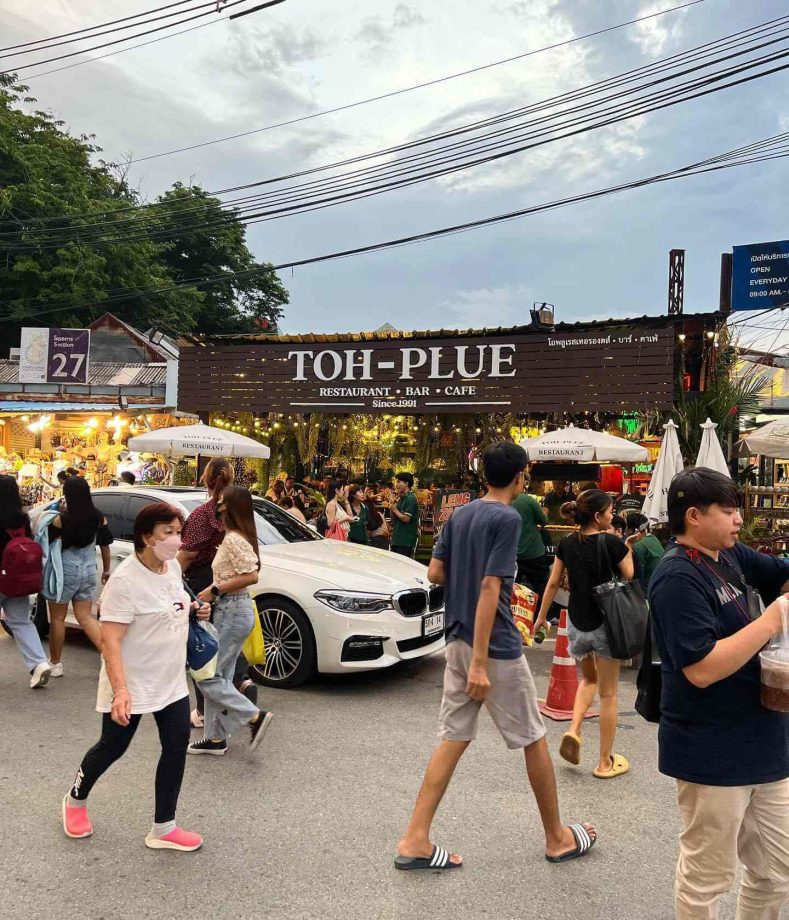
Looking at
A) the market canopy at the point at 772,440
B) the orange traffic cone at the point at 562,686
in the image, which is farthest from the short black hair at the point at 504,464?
the market canopy at the point at 772,440

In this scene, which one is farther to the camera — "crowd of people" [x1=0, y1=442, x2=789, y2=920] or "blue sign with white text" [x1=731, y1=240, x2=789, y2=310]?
"blue sign with white text" [x1=731, y1=240, x2=789, y2=310]

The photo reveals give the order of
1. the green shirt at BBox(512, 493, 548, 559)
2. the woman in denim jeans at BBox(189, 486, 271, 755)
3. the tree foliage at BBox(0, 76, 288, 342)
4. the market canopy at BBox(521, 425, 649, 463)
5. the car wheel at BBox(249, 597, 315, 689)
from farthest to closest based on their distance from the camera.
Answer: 1. the tree foliage at BBox(0, 76, 288, 342)
2. the market canopy at BBox(521, 425, 649, 463)
3. the green shirt at BBox(512, 493, 548, 559)
4. the car wheel at BBox(249, 597, 315, 689)
5. the woman in denim jeans at BBox(189, 486, 271, 755)

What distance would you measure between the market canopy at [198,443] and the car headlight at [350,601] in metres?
6.97

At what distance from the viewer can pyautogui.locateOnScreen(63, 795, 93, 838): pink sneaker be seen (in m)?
3.52

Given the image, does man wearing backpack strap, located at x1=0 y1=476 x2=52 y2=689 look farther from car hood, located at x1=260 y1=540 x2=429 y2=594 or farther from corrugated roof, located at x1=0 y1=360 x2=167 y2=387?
corrugated roof, located at x1=0 y1=360 x2=167 y2=387

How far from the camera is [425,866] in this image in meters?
3.27

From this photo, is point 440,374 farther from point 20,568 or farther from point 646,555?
point 20,568

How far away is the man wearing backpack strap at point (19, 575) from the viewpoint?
5616 mm

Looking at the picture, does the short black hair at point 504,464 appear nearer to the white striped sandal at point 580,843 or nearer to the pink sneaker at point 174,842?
the white striped sandal at point 580,843

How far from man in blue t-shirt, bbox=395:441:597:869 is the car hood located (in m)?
2.65

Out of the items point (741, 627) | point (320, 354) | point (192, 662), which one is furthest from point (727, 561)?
point (320, 354)

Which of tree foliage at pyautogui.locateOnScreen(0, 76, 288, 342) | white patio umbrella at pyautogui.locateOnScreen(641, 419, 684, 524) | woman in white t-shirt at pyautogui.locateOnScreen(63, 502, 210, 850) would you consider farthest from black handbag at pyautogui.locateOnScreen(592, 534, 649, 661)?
tree foliage at pyautogui.locateOnScreen(0, 76, 288, 342)

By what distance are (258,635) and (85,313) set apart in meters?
32.8

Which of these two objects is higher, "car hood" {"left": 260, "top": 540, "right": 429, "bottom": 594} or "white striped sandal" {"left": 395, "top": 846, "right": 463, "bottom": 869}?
"car hood" {"left": 260, "top": 540, "right": 429, "bottom": 594}
